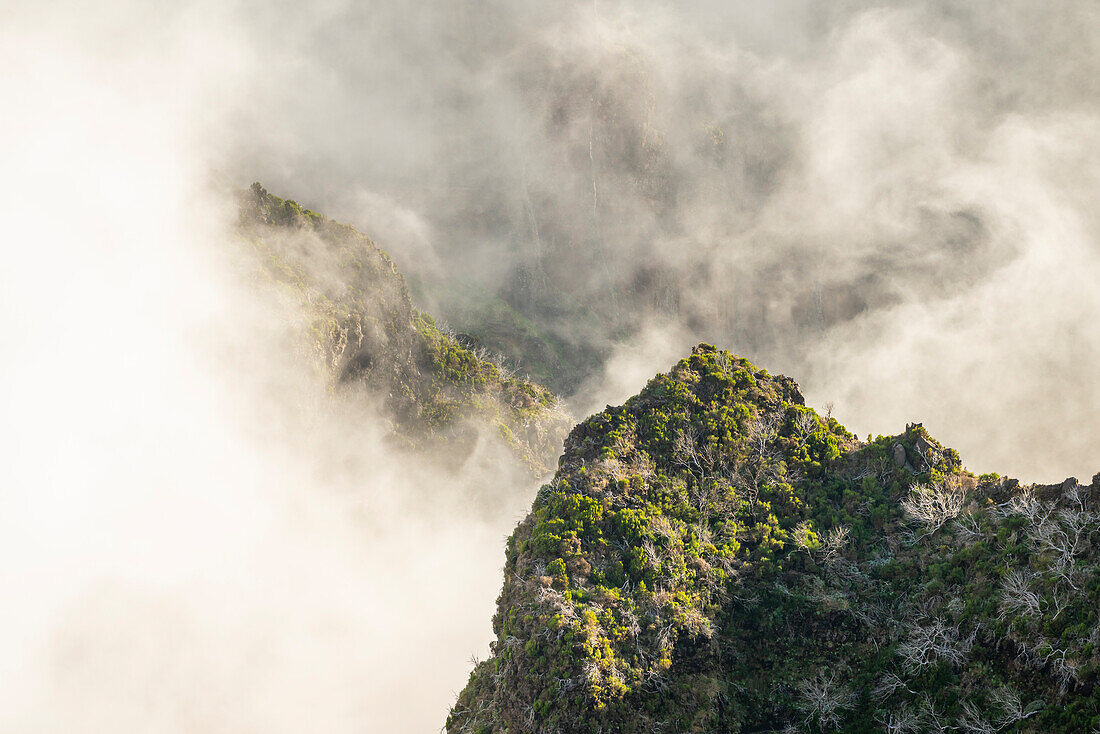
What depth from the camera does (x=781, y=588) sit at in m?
39.3

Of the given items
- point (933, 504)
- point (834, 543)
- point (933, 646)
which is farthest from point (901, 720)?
point (933, 504)

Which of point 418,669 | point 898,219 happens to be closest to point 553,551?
point 418,669

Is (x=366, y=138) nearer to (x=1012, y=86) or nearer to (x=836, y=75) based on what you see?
(x=836, y=75)

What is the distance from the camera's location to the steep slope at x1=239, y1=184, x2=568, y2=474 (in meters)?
98.1

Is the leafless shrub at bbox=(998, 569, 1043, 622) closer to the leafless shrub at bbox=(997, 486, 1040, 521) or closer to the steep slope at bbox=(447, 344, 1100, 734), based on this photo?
the steep slope at bbox=(447, 344, 1100, 734)

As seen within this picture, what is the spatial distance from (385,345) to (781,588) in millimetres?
77370

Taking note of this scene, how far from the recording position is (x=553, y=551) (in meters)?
40.8

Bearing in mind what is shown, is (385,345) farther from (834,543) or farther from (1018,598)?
(1018,598)

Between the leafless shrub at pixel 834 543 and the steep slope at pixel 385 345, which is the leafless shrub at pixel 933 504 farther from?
the steep slope at pixel 385 345

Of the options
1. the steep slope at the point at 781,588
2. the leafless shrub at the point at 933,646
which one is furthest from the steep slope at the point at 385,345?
the leafless shrub at the point at 933,646

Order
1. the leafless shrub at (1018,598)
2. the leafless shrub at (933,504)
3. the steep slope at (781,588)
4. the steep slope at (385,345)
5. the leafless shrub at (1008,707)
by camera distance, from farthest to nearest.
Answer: the steep slope at (385,345) < the leafless shrub at (933,504) < the steep slope at (781,588) < the leafless shrub at (1018,598) < the leafless shrub at (1008,707)

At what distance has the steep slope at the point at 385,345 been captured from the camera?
322 ft

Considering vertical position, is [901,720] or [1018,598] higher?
[1018,598]

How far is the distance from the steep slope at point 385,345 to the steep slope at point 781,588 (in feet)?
199
